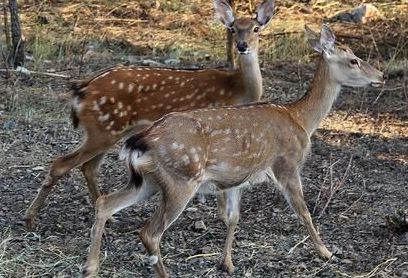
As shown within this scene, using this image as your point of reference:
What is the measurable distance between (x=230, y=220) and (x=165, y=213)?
0.72 m

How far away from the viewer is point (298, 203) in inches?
255

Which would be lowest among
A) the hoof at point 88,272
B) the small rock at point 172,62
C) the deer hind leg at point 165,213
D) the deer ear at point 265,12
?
the small rock at point 172,62

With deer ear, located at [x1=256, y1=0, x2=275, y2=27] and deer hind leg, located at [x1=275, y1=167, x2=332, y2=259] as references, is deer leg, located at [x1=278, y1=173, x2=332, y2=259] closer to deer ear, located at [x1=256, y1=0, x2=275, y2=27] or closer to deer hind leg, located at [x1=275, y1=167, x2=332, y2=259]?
deer hind leg, located at [x1=275, y1=167, x2=332, y2=259]

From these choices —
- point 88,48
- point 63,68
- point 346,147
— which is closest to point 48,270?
point 346,147

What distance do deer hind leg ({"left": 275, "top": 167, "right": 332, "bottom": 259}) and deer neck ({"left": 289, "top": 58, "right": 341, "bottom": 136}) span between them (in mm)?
486

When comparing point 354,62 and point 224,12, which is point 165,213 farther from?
point 224,12

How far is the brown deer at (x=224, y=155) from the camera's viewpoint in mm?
5738

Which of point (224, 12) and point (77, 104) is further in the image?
point (224, 12)

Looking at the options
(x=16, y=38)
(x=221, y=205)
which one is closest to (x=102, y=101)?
(x=221, y=205)

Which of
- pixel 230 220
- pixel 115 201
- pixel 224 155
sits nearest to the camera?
pixel 115 201

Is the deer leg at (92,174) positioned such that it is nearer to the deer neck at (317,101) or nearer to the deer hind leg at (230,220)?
the deer hind leg at (230,220)

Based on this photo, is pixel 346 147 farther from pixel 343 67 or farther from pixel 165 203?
pixel 165 203

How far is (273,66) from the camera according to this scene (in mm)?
11625

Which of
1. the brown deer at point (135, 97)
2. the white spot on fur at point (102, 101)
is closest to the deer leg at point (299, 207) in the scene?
the brown deer at point (135, 97)
